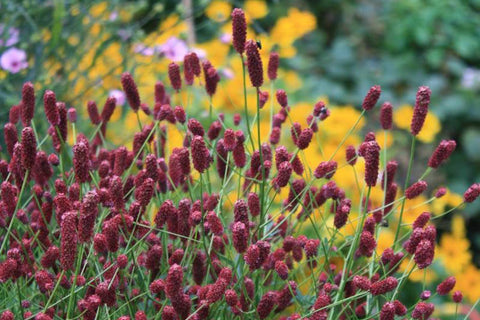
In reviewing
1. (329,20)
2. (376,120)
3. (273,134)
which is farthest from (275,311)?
(329,20)

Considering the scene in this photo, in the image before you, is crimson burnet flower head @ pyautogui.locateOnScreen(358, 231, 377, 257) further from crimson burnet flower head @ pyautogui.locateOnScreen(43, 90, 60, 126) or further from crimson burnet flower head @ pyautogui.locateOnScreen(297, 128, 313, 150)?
crimson burnet flower head @ pyautogui.locateOnScreen(43, 90, 60, 126)

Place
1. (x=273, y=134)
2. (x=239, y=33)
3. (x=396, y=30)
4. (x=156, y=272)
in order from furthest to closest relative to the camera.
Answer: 1. (x=396, y=30)
2. (x=273, y=134)
3. (x=156, y=272)
4. (x=239, y=33)

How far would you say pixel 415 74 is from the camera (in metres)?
4.94

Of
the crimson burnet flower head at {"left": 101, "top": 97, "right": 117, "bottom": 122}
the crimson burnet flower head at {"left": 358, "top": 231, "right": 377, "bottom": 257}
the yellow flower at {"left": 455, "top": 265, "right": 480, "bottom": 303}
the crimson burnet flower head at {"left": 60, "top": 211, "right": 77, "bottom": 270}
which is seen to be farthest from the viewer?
the yellow flower at {"left": 455, "top": 265, "right": 480, "bottom": 303}

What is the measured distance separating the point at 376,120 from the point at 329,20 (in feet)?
4.66

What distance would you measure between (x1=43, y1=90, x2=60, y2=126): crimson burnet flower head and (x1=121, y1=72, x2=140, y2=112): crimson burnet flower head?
0.17 metres

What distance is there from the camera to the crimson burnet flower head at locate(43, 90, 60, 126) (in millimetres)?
1138

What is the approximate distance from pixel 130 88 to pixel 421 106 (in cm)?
49

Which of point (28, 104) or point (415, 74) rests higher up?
point (28, 104)

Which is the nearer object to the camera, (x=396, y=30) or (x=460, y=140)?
(x=460, y=140)

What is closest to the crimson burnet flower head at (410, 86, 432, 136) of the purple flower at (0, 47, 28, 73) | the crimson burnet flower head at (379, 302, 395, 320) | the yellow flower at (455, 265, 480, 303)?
the crimson burnet flower head at (379, 302, 395, 320)

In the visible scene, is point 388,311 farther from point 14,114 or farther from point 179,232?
point 14,114

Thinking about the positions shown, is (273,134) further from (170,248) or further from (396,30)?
(396,30)

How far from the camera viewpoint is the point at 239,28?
1.08 meters
